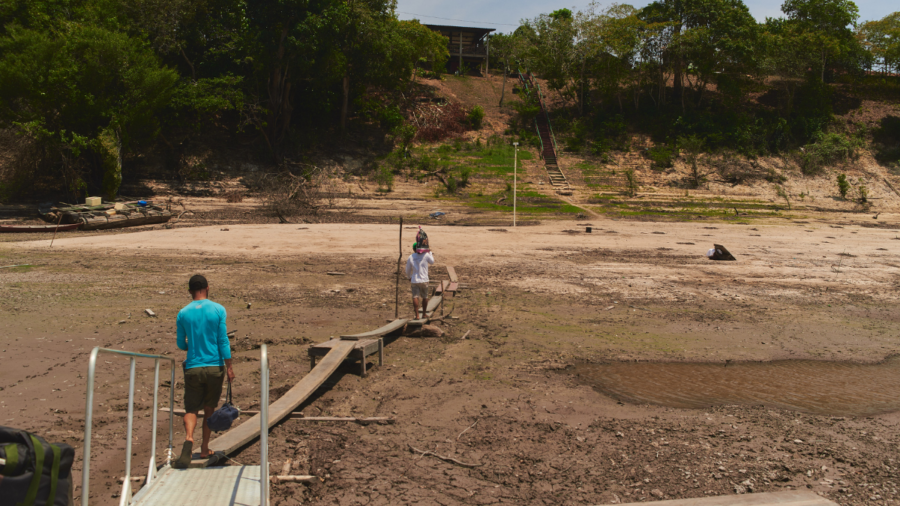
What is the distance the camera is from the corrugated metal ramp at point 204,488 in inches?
164

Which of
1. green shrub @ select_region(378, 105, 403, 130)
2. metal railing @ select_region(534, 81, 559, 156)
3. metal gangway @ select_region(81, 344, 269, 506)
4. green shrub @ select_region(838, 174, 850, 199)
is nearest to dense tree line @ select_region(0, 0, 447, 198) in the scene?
green shrub @ select_region(378, 105, 403, 130)

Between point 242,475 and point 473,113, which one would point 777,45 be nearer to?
point 473,113

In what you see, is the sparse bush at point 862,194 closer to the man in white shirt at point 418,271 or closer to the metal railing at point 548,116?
the metal railing at point 548,116

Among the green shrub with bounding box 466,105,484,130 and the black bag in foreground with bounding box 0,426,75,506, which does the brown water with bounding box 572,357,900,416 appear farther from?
the green shrub with bounding box 466,105,484,130

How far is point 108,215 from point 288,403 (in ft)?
70.9

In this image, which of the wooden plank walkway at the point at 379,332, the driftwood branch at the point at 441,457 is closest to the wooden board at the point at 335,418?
the driftwood branch at the point at 441,457

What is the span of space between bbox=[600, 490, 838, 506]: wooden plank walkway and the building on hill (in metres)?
57.2

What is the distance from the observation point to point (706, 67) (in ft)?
136

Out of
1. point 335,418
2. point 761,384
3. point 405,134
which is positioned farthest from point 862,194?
point 335,418

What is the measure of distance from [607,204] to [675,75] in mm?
19485

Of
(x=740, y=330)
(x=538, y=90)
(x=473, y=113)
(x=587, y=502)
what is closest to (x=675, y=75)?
(x=538, y=90)

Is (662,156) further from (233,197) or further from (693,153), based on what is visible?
(233,197)

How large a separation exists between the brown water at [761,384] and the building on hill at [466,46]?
5360 cm

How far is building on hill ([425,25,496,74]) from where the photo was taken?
58.3 metres
